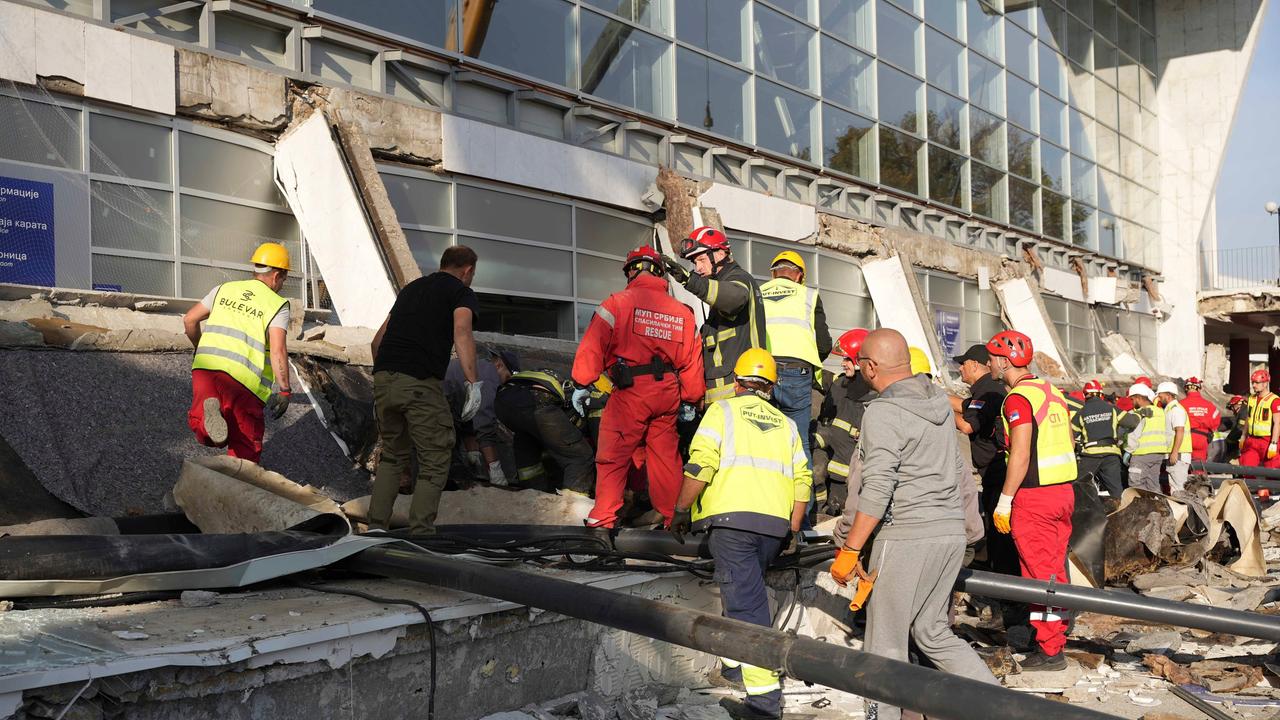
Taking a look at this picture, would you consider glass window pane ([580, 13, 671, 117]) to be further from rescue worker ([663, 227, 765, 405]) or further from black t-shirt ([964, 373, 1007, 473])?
black t-shirt ([964, 373, 1007, 473])

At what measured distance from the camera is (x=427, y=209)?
1171cm

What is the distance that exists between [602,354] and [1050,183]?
74.0 ft

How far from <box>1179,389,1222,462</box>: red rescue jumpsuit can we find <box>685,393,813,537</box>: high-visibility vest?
13150 millimetres

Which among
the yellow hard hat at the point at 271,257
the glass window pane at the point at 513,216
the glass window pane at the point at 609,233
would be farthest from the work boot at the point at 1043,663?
the glass window pane at the point at 609,233

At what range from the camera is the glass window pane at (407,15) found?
36.2ft

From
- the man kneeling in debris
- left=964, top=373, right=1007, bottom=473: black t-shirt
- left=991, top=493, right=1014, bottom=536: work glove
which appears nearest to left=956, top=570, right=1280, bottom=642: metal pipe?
left=991, top=493, right=1014, bottom=536: work glove

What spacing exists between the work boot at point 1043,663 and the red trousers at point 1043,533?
35 millimetres

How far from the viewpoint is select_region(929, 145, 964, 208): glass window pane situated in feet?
69.8

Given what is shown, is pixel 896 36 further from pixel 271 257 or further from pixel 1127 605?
pixel 1127 605

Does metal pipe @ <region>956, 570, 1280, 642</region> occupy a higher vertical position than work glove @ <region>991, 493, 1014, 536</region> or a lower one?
lower

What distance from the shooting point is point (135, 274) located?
9.45 m

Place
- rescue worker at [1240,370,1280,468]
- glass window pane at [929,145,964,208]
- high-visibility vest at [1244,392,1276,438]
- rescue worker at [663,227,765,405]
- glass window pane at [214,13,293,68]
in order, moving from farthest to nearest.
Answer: glass window pane at [929,145,964,208] < high-visibility vest at [1244,392,1276,438] < rescue worker at [1240,370,1280,468] < glass window pane at [214,13,293,68] < rescue worker at [663,227,765,405]

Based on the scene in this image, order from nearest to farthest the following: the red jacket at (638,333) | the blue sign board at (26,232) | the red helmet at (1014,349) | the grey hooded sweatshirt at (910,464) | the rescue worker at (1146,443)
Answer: the grey hooded sweatshirt at (910,464), the red jacket at (638,333), the red helmet at (1014,349), the blue sign board at (26,232), the rescue worker at (1146,443)

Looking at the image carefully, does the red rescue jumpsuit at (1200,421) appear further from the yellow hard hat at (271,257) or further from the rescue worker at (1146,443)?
the yellow hard hat at (271,257)
